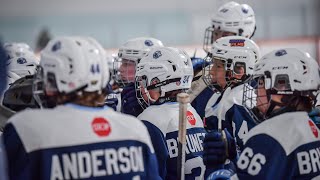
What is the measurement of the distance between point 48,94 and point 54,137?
0.72 ft

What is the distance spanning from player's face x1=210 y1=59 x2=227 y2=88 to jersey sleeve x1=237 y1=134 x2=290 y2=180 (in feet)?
4.07

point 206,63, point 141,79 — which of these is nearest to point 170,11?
point 206,63

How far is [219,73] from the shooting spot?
12.0 feet

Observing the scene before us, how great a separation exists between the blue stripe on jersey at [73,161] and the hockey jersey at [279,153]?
0.46m

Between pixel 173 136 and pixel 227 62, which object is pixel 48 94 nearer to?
pixel 173 136

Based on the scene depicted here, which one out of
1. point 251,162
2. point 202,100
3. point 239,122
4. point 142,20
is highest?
point 251,162

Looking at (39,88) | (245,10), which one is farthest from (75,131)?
(245,10)

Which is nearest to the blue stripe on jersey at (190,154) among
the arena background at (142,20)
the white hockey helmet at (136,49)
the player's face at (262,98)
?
the player's face at (262,98)

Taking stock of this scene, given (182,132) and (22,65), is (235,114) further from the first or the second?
(22,65)

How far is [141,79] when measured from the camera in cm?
333

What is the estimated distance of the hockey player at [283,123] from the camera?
2.38m

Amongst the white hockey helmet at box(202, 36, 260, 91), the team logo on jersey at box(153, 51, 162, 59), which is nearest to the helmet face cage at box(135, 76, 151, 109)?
the team logo on jersey at box(153, 51, 162, 59)

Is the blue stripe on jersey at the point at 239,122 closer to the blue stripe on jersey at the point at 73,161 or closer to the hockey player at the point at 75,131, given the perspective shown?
the hockey player at the point at 75,131

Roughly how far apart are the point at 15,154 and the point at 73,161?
0.58ft
